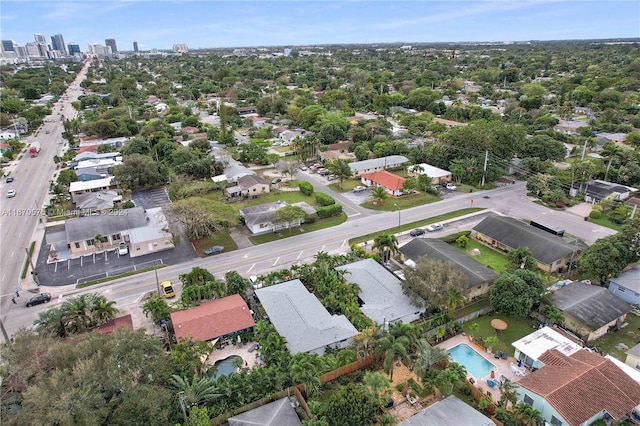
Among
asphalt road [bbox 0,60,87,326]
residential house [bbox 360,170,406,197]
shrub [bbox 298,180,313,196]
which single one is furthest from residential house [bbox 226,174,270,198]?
asphalt road [bbox 0,60,87,326]

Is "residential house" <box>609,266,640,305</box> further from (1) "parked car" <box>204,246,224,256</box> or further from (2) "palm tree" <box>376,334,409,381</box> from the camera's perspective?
(1) "parked car" <box>204,246,224,256</box>

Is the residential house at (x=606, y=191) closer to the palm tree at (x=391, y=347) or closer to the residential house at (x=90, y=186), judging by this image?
the palm tree at (x=391, y=347)

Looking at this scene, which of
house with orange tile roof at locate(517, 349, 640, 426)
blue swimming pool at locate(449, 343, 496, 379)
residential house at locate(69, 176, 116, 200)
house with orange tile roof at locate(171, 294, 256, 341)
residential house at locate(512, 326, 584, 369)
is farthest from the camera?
residential house at locate(69, 176, 116, 200)

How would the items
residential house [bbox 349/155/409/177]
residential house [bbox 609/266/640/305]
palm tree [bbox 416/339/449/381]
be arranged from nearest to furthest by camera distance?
1. palm tree [bbox 416/339/449/381]
2. residential house [bbox 609/266/640/305]
3. residential house [bbox 349/155/409/177]

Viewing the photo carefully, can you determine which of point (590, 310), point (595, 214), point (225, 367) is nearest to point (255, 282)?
point (225, 367)

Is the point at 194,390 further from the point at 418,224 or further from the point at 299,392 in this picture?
the point at 418,224

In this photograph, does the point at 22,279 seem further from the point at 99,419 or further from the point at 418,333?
the point at 418,333
